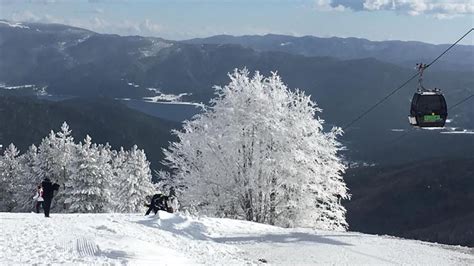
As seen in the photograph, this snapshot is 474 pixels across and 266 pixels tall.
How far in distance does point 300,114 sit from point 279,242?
13.5 metres

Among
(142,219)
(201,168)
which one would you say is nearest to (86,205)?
(201,168)

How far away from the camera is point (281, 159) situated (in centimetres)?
3216

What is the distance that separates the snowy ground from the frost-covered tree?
24.4 feet

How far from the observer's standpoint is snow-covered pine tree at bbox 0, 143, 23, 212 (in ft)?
216

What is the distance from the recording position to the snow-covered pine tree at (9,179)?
6588 centimetres

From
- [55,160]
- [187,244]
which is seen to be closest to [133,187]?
[55,160]

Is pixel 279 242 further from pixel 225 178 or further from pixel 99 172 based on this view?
pixel 99 172

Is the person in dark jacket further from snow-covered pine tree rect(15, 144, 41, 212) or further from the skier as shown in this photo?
snow-covered pine tree rect(15, 144, 41, 212)

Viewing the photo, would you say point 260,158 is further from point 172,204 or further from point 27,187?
point 27,187

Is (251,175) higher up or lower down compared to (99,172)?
higher up

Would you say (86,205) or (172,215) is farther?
(86,205)

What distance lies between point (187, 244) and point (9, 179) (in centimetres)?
5575

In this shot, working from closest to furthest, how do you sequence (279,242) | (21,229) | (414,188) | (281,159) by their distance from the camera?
1. (21,229)
2. (279,242)
3. (281,159)
4. (414,188)

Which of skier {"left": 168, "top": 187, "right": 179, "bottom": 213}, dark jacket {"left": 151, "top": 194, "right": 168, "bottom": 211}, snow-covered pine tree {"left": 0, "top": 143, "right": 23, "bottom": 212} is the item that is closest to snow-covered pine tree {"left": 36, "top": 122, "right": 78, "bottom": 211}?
snow-covered pine tree {"left": 0, "top": 143, "right": 23, "bottom": 212}
